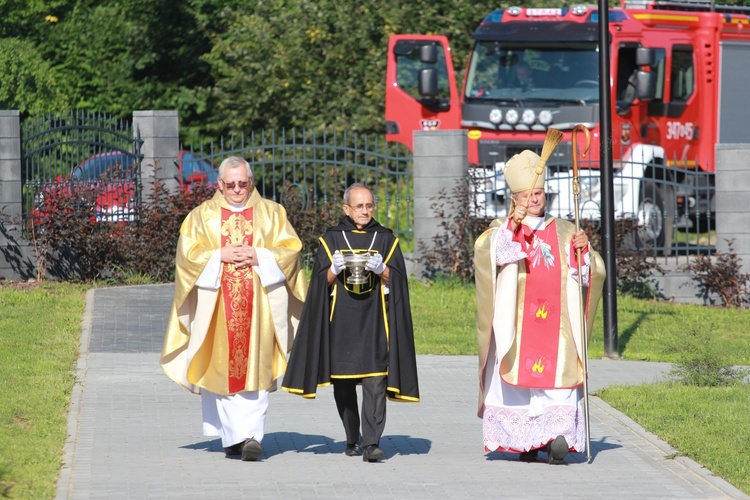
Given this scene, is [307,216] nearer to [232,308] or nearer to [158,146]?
[158,146]

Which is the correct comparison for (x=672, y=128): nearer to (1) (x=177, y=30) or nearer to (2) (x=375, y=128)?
(2) (x=375, y=128)

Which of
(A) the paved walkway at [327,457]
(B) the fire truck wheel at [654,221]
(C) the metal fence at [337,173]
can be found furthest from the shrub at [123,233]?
(A) the paved walkway at [327,457]

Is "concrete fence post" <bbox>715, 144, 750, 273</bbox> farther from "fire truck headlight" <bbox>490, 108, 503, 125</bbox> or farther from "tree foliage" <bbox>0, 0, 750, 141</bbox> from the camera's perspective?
"tree foliage" <bbox>0, 0, 750, 141</bbox>

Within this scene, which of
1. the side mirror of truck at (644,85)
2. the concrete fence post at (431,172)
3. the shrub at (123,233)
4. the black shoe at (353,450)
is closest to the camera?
the black shoe at (353,450)

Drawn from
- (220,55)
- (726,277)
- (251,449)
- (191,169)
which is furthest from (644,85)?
(251,449)

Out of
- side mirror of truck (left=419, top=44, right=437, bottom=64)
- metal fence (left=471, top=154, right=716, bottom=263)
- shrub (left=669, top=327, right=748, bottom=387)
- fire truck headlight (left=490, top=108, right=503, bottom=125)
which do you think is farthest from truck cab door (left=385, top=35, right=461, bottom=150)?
shrub (left=669, top=327, right=748, bottom=387)

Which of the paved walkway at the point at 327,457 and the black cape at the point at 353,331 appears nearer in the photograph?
the paved walkway at the point at 327,457

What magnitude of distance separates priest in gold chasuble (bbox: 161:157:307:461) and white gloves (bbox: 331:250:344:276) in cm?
33

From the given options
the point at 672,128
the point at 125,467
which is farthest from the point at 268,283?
the point at 672,128

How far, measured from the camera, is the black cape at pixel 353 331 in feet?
25.6

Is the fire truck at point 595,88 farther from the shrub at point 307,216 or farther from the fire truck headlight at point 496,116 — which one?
the shrub at point 307,216

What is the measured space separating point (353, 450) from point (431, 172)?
27.3 feet

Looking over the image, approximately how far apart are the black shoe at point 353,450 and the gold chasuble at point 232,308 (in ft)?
1.93

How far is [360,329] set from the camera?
7.84 metres
